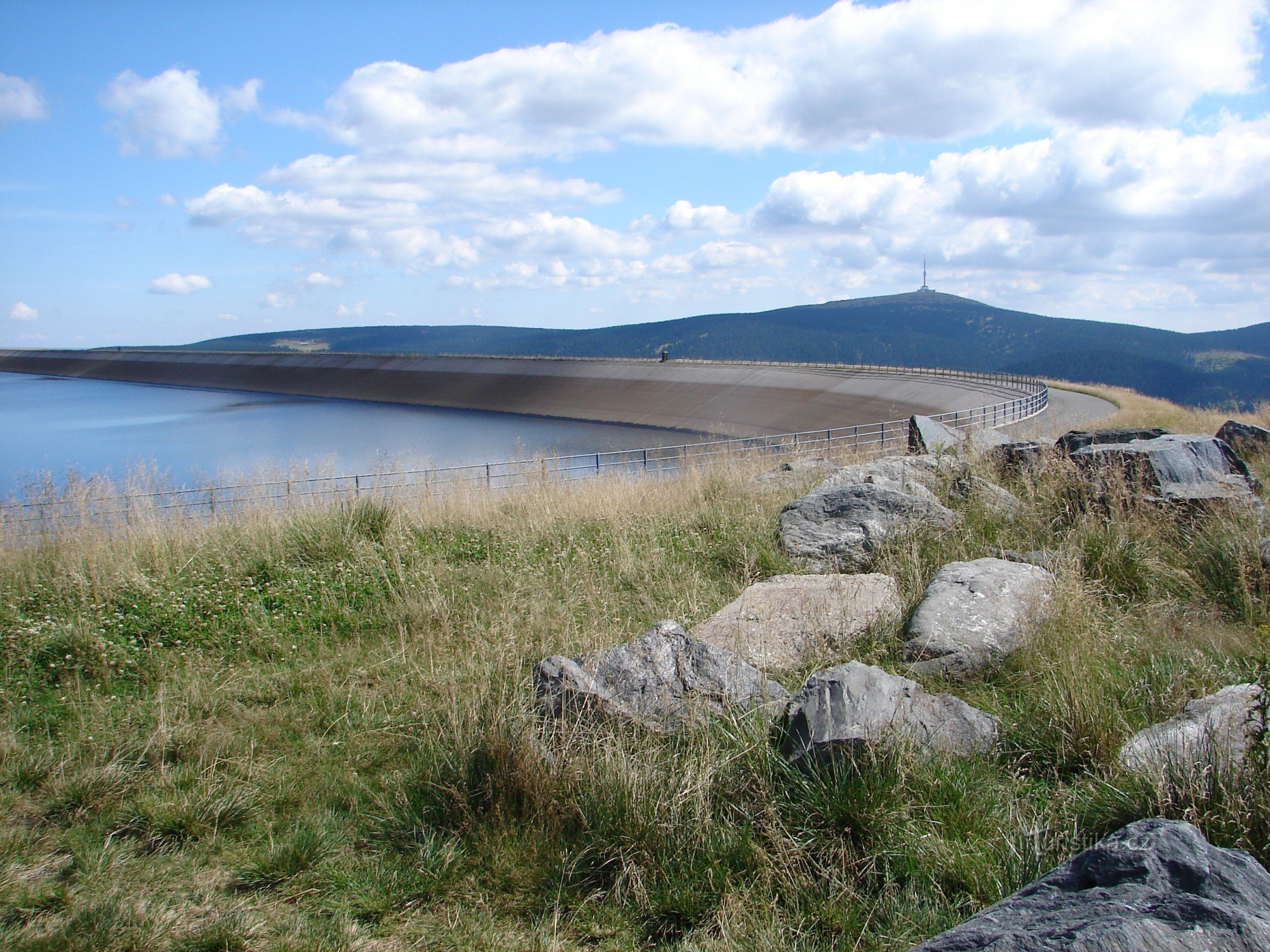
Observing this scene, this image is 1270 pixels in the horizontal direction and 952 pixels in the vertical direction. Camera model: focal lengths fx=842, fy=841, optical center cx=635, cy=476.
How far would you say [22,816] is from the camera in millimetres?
3715

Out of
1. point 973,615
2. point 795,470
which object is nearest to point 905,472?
point 795,470

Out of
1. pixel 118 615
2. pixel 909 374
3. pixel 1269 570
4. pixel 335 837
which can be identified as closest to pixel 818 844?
pixel 335 837

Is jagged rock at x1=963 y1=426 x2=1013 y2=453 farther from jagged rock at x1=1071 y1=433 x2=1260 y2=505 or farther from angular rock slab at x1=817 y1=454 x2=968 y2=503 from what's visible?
jagged rock at x1=1071 y1=433 x2=1260 y2=505

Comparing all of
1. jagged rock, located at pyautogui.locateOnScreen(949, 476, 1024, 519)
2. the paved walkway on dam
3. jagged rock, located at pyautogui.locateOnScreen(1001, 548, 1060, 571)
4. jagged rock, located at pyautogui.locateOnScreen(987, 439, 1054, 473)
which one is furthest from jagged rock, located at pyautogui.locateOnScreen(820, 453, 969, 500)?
the paved walkway on dam

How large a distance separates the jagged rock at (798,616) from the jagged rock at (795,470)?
4771 millimetres

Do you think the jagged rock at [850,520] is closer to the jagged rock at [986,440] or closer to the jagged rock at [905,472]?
the jagged rock at [905,472]

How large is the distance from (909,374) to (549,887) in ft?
214

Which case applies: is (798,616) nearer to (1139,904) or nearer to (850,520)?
(850,520)

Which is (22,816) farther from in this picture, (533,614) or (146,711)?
(533,614)

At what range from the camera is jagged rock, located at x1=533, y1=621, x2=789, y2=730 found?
150 inches

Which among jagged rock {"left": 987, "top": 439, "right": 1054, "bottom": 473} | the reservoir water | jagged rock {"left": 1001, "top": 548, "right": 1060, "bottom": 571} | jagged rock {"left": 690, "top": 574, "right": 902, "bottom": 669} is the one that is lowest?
the reservoir water

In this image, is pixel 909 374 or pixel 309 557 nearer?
pixel 309 557

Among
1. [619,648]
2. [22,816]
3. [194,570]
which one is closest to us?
[22,816]

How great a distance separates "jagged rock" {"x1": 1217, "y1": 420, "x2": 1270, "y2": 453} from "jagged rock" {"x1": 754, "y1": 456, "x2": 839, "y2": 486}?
543cm
